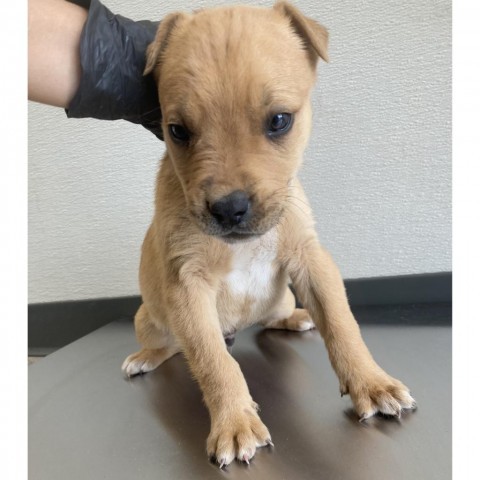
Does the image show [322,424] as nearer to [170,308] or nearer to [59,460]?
[170,308]

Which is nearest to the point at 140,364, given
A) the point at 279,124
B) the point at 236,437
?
the point at 236,437

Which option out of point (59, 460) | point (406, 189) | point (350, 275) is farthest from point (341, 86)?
point (59, 460)

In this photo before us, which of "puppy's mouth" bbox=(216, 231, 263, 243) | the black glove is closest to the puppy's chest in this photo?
"puppy's mouth" bbox=(216, 231, 263, 243)

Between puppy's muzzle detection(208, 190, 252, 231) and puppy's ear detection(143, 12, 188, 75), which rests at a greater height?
puppy's ear detection(143, 12, 188, 75)

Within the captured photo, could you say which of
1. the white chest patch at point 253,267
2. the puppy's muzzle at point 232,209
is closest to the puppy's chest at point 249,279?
the white chest patch at point 253,267

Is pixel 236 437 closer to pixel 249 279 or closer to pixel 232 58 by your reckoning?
pixel 249 279

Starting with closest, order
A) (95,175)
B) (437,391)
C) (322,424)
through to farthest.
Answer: (322,424), (437,391), (95,175)

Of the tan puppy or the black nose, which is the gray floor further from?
the black nose
